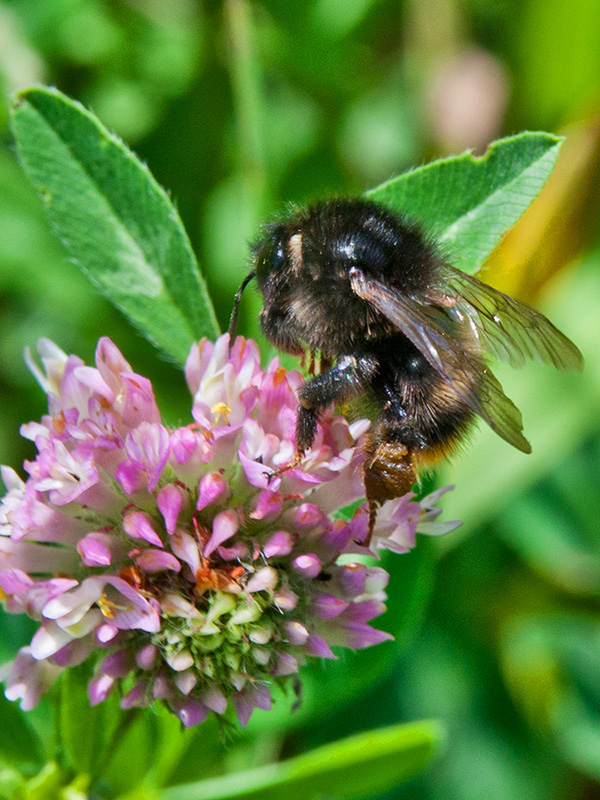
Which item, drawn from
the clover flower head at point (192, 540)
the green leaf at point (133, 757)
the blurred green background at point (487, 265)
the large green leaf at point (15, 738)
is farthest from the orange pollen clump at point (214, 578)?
the blurred green background at point (487, 265)

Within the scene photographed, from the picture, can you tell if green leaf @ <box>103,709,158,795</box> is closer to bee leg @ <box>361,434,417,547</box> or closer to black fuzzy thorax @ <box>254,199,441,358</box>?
bee leg @ <box>361,434,417,547</box>

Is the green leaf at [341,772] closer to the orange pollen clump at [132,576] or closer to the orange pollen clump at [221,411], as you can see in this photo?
the orange pollen clump at [132,576]

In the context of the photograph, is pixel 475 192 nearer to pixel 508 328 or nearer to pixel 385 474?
pixel 508 328

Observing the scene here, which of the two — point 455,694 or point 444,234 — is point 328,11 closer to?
point 444,234

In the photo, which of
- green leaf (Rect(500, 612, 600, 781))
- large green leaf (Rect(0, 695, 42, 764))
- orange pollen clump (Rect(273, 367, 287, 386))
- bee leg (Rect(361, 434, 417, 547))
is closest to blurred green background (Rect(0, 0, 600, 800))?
green leaf (Rect(500, 612, 600, 781))

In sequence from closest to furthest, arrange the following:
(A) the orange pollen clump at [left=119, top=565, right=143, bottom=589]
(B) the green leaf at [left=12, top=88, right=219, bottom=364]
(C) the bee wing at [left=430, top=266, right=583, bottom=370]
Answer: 1. (A) the orange pollen clump at [left=119, top=565, right=143, bottom=589]
2. (C) the bee wing at [left=430, top=266, right=583, bottom=370]
3. (B) the green leaf at [left=12, top=88, right=219, bottom=364]
